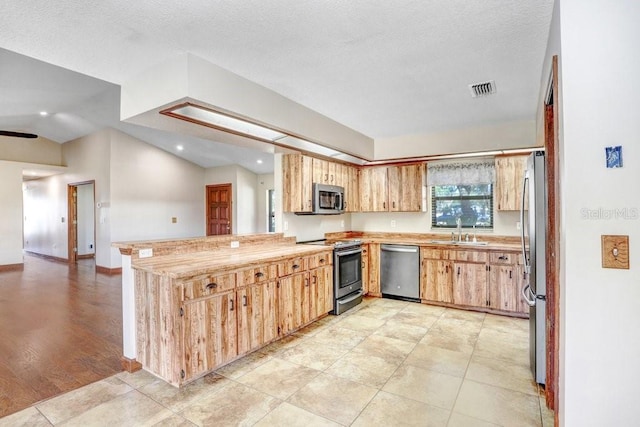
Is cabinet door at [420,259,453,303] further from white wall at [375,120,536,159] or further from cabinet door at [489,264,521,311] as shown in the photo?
white wall at [375,120,536,159]

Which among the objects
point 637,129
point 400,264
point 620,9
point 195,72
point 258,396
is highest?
point 195,72

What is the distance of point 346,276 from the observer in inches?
179

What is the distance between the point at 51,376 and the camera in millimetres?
2756

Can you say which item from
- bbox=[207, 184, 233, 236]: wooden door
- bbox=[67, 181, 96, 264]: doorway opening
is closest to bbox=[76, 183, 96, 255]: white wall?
bbox=[67, 181, 96, 264]: doorway opening

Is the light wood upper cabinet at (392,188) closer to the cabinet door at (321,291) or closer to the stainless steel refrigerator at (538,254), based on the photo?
the cabinet door at (321,291)

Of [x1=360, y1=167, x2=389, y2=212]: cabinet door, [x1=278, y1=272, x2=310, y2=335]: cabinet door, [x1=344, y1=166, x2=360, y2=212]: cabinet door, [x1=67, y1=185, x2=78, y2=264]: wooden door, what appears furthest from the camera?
[x1=67, y1=185, x2=78, y2=264]: wooden door

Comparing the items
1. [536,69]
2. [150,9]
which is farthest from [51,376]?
[536,69]

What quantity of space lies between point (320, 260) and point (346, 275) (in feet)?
2.04

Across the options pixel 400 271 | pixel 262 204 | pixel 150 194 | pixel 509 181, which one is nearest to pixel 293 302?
pixel 400 271

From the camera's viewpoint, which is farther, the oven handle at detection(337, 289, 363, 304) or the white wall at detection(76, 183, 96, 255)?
the white wall at detection(76, 183, 96, 255)

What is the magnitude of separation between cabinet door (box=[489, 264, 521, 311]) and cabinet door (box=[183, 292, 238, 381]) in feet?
10.8

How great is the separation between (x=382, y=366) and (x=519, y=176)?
3237mm

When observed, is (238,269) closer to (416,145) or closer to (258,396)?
(258,396)

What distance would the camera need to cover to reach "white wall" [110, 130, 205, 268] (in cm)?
714
